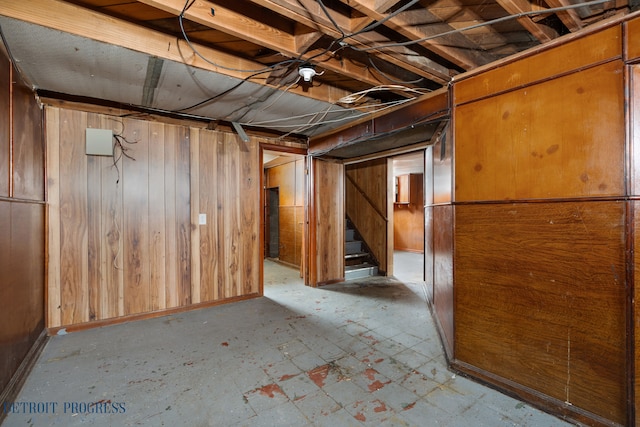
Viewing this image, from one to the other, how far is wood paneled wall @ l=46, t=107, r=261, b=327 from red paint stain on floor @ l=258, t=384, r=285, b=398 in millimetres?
1743

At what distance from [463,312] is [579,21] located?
1919 millimetres

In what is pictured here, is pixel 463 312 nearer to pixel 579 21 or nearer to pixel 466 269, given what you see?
pixel 466 269

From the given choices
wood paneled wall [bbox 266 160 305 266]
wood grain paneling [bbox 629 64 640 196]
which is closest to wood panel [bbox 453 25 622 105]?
wood grain paneling [bbox 629 64 640 196]

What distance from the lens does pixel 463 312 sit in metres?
1.93

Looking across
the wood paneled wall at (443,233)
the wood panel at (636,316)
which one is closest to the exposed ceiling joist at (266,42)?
the wood paneled wall at (443,233)

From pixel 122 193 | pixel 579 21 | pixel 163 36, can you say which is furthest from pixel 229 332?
pixel 579 21

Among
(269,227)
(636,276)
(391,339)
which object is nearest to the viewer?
(636,276)

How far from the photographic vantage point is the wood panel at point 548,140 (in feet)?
4.44

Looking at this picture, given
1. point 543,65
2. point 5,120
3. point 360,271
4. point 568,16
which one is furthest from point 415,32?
point 360,271

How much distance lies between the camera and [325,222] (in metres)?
4.16

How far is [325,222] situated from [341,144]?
49.9 inches

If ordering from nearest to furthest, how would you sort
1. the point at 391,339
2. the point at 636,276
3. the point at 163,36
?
1. the point at 636,276
2. the point at 163,36
3. the point at 391,339

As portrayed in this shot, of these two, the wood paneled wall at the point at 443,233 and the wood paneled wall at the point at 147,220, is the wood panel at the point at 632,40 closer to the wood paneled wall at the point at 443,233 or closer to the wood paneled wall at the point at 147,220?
the wood paneled wall at the point at 443,233

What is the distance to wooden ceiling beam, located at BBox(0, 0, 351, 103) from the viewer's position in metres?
1.47
